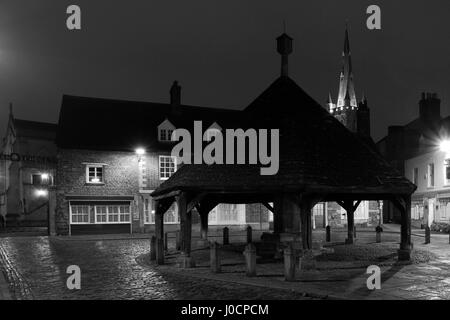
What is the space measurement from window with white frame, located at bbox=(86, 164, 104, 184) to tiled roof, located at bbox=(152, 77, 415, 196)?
1824cm

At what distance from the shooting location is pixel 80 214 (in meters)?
33.4

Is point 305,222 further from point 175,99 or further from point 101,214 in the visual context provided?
point 175,99

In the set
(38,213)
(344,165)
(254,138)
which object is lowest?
(38,213)

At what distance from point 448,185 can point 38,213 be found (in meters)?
40.0

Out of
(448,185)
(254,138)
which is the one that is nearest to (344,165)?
(254,138)

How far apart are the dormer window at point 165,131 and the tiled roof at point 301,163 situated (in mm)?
19142

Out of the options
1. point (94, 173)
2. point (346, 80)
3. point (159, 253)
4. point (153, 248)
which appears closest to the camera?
point (159, 253)

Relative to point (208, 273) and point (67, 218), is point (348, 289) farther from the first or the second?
point (67, 218)

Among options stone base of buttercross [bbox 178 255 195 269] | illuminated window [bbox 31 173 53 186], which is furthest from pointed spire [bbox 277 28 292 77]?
illuminated window [bbox 31 173 53 186]

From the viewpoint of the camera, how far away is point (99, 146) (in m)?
33.8

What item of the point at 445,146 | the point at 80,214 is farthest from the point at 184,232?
the point at 445,146

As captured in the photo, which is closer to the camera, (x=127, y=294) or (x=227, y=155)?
(x=127, y=294)

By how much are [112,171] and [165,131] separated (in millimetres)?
5354

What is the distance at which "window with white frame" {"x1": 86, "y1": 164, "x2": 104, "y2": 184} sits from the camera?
110ft
